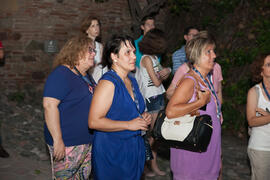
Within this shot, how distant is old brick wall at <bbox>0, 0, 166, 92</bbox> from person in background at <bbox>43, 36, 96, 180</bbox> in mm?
5039

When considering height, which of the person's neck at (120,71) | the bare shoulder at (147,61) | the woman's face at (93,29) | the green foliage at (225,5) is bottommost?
the person's neck at (120,71)

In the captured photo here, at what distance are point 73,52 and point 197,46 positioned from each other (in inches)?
43.7

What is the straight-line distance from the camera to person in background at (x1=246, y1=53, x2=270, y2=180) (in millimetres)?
2965

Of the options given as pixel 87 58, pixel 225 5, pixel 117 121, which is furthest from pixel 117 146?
pixel 225 5

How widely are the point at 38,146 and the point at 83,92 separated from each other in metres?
3.18

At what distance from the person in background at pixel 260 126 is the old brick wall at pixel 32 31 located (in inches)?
225

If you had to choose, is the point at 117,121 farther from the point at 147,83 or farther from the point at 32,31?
the point at 32,31

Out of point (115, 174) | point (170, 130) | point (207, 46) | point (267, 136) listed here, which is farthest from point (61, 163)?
point (267, 136)

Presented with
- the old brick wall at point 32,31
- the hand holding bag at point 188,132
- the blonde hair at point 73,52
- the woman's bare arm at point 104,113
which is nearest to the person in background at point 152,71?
the blonde hair at point 73,52

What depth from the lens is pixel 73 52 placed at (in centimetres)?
278

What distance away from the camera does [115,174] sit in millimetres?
2381

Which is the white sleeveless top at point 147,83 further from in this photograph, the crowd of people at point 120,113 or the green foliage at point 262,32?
the green foliage at point 262,32

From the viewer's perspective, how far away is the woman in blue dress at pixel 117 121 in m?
2.28

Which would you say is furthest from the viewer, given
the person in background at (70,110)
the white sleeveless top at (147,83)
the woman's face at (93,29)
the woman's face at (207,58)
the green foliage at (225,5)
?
the green foliage at (225,5)
